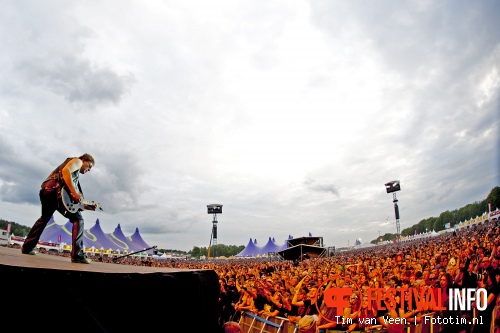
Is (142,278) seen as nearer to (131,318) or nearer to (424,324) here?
(131,318)

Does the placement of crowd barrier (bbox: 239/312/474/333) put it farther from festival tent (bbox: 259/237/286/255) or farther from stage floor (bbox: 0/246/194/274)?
festival tent (bbox: 259/237/286/255)

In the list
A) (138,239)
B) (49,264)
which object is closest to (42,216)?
(49,264)

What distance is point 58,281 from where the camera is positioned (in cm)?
122

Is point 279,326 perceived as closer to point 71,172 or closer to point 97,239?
point 71,172

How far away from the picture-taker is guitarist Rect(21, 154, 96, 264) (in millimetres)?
2945

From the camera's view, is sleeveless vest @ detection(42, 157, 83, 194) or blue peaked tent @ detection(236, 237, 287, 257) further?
blue peaked tent @ detection(236, 237, 287, 257)

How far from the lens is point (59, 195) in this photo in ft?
9.78

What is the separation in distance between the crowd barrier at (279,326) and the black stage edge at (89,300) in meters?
4.09

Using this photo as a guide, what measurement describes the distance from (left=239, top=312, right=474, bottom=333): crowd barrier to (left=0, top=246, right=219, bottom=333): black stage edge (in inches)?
161

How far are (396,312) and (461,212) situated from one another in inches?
4864

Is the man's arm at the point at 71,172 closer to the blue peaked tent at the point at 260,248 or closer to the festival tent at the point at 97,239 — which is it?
the festival tent at the point at 97,239

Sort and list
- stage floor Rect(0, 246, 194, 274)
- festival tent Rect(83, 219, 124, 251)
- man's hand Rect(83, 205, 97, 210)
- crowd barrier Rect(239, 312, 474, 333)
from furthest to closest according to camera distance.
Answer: festival tent Rect(83, 219, 124, 251) < crowd barrier Rect(239, 312, 474, 333) < man's hand Rect(83, 205, 97, 210) < stage floor Rect(0, 246, 194, 274)

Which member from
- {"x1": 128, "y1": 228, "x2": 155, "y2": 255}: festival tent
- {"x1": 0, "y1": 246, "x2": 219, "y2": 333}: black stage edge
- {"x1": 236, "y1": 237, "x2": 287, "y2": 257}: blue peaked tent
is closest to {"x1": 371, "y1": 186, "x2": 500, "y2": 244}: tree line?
{"x1": 236, "y1": 237, "x2": 287, "y2": 257}: blue peaked tent

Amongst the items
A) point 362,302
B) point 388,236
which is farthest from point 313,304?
point 388,236
